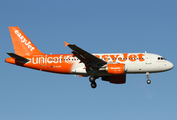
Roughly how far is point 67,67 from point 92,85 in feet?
15.0

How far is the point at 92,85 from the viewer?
4691 centimetres

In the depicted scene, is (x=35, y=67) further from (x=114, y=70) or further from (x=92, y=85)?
(x=114, y=70)

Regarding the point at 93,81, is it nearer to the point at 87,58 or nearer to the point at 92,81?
the point at 92,81

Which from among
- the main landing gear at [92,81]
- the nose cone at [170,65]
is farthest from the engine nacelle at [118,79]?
the nose cone at [170,65]

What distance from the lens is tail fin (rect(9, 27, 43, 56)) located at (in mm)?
49519

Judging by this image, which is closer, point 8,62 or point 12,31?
point 8,62

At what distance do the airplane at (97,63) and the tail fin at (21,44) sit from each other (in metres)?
0.79

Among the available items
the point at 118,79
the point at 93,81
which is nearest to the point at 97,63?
the point at 93,81

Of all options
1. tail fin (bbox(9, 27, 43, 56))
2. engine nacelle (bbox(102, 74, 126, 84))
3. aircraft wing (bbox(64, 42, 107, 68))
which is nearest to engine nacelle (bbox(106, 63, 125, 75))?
aircraft wing (bbox(64, 42, 107, 68))

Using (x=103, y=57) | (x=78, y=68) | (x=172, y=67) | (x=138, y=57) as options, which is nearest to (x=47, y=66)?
(x=78, y=68)

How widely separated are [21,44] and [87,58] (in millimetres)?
12255

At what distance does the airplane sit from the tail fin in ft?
2.58

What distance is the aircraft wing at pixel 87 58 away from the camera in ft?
138

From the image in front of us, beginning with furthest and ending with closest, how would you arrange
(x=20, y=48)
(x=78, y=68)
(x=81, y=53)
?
(x=20, y=48) → (x=78, y=68) → (x=81, y=53)
